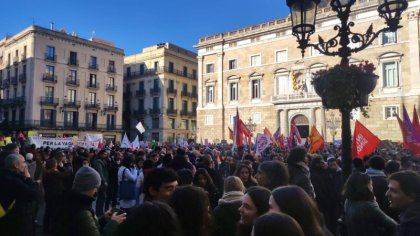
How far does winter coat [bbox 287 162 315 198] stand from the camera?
16.2 ft

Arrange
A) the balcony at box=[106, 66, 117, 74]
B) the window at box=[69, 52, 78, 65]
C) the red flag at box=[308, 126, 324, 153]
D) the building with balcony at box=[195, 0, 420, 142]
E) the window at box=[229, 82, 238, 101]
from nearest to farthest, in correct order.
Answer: the red flag at box=[308, 126, 324, 153] < the building with balcony at box=[195, 0, 420, 142] < the window at box=[229, 82, 238, 101] < the window at box=[69, 52, 78, 65] < the balcony at box=[106, 66, 117, 74]

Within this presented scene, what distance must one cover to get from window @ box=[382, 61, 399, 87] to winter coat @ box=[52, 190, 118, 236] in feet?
99.8

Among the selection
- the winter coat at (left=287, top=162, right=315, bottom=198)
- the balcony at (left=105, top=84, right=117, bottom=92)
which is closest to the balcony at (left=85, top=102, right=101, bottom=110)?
the balcony at (left=105, top=84, right=117, bottom=92)

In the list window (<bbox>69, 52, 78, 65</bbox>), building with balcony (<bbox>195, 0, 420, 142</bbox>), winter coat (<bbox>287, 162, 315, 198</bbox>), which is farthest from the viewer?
window (<bbox>69, 52, 78, 65</bbox>)

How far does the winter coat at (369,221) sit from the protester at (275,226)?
2.26 metres

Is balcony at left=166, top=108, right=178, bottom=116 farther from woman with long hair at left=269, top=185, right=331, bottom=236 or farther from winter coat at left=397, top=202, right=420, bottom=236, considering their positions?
woman with long hair at left=269, top=185, right=331, bottom=236

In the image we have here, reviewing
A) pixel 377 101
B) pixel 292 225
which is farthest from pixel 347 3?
pixel 377 101

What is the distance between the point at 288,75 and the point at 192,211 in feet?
108

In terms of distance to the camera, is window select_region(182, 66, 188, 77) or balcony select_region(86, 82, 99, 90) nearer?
balcony select_region(86, 82, 99, 90)

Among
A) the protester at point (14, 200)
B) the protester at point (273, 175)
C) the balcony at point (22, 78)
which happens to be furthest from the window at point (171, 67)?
the protester at point (273, 175)

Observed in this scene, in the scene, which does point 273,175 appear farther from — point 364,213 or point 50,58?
point 50,58

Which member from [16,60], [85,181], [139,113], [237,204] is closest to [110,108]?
[139,113]

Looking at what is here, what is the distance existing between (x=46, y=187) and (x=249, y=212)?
5.63m

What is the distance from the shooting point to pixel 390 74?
29.3 meters
